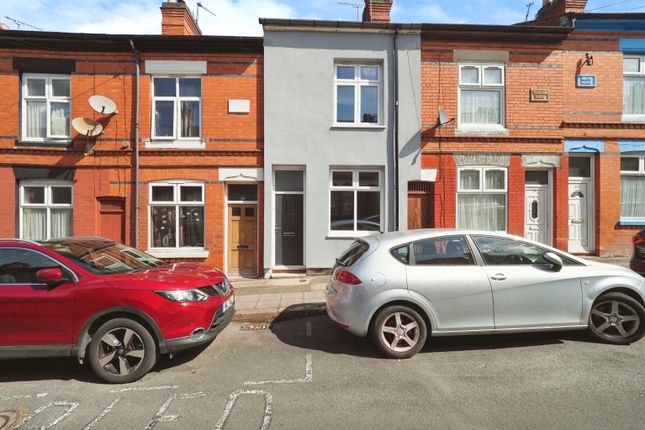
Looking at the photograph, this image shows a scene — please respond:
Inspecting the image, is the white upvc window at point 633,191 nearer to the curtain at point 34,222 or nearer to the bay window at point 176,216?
the bay window at point 176,216

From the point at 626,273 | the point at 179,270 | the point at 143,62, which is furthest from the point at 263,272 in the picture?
the point at 626,273

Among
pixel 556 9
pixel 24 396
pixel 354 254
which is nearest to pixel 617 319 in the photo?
pixel 354 254

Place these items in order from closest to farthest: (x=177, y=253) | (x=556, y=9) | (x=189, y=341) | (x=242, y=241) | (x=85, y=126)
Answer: (x=189, y=341)
(x=85, y=126)
(x=177, y=253)
(x=242, y=241)
(x=556, y=9)

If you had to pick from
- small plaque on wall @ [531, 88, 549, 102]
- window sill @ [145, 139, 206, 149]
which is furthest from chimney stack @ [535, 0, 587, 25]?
window sill @ [145, 139, 206, 149]

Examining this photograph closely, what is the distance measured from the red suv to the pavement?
197 centimetres

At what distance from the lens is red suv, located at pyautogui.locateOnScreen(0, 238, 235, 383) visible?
4.16 meters

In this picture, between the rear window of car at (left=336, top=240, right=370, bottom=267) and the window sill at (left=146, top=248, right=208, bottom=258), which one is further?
the window sill at (left=146, top=248, right=208, bottom=258)

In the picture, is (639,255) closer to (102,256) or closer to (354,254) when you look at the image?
(354,254)

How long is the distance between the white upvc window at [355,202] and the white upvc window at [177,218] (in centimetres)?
346

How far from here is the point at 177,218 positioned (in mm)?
9703

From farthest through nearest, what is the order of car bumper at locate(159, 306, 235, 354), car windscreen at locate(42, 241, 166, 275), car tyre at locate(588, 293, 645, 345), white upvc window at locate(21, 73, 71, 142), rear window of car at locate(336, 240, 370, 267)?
1. white upvc window at locate(21, 73, 71, 142)
2. rear window of car at locate(336, 240, 370, 267)
3. car tyre at locate(588, 293, 645, 345)
4. car windscreen at locate(42, 241, 166, 275)
5. car bumper at locate(159, 306, 235, 354)

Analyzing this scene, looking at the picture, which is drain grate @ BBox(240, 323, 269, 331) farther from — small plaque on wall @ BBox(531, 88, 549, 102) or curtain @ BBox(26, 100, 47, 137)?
small plaque on wall @ BBox(531, 88, 549, 102)

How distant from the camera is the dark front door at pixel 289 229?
9.80 m

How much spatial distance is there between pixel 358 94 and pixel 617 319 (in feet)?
24.1
